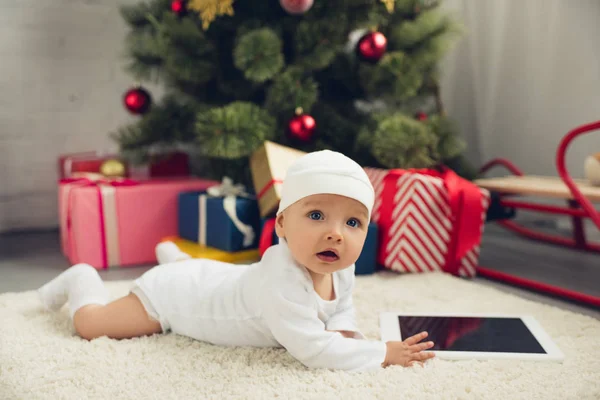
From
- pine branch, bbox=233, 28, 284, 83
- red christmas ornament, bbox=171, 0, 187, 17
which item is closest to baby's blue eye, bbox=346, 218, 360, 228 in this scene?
pine branch, bbox=233, 28, 284, 83

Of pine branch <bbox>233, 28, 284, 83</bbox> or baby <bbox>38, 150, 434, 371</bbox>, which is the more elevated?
pine branch <bbox>233, 28, 284, 83</bbox>

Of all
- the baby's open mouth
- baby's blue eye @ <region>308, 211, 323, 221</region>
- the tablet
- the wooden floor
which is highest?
baby's blue eye @ <region>308, 211, 323, 221</region>

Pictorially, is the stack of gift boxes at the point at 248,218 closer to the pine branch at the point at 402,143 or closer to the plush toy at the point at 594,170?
the pine branch at the point at 402,143

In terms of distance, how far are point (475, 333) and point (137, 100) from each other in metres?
1.23

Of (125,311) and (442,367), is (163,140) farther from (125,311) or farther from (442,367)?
(442,367)

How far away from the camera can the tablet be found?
91 centimetres

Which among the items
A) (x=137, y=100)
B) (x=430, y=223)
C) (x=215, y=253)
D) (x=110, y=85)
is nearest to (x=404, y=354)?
(x=430, y=223)

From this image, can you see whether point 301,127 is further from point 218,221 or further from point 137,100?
point 137,100

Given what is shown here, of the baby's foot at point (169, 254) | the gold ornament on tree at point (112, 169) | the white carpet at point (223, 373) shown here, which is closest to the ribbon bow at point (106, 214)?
the gold ornament on tree at point (112, 169)

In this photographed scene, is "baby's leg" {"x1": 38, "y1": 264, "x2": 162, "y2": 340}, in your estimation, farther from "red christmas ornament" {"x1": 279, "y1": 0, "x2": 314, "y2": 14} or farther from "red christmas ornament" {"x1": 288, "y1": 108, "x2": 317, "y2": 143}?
"red christmas ornament" {"x1": 279, "y1": 0, "x2": 314, "y2": 14}

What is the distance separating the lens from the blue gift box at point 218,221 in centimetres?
150

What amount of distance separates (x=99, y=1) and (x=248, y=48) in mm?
886

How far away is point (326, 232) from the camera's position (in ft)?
2.56

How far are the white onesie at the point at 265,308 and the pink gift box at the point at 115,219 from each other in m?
0.60
